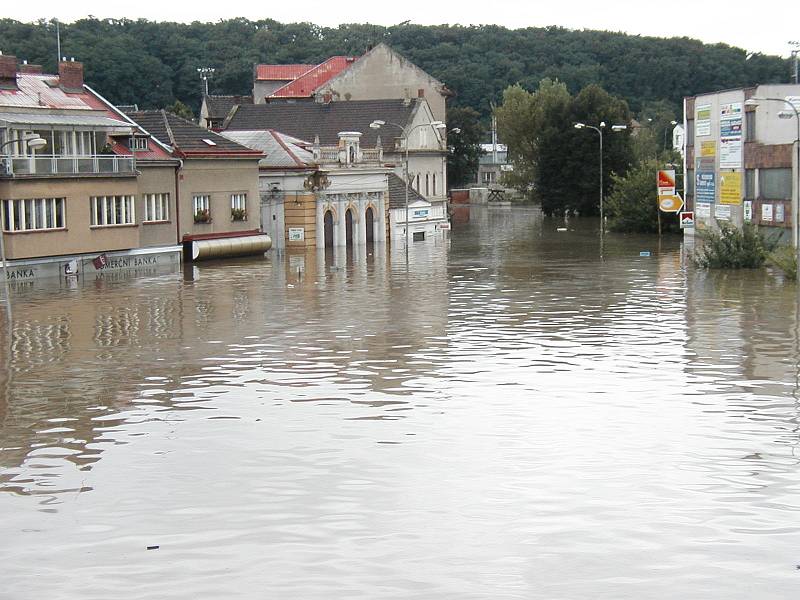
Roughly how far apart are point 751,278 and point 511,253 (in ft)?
64.6

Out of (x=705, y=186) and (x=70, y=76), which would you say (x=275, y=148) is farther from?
(x=705, y=186)

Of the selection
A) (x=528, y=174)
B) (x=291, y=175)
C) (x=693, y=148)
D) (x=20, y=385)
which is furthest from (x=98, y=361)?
(x=528, y=174)

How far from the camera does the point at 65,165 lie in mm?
48844

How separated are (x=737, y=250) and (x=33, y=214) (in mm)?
26398

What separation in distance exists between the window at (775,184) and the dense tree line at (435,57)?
314 feet

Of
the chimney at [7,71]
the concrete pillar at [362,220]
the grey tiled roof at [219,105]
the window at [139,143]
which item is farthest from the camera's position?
the grey tiled roof at [219,105]

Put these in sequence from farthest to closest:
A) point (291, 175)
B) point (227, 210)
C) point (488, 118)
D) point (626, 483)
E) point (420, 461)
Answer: point (488, 118) < point (291, 175) < point (227, 210) < point (420, 461) < point (626, 483)

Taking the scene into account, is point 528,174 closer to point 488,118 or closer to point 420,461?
point 488,118

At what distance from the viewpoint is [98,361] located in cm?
2667

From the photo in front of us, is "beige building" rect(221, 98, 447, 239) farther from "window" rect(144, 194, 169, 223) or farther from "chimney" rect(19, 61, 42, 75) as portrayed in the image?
"window" rect(144, 194, 169, 223)

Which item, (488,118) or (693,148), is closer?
(693,148)

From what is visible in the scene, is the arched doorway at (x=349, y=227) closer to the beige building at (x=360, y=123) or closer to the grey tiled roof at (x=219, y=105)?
the beige building at (x=360, y=123)

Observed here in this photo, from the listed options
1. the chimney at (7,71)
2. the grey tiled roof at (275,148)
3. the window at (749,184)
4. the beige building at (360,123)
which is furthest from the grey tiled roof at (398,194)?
the chimney at (7,71)

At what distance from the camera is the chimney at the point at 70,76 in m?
54.1
